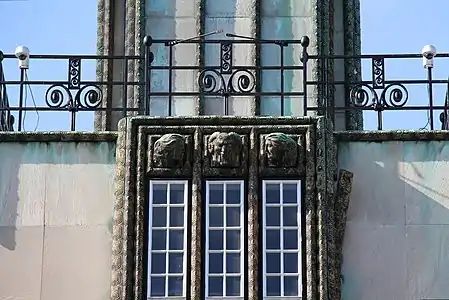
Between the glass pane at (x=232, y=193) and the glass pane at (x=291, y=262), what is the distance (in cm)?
99

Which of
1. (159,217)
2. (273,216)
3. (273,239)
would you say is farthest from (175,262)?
(273,216)

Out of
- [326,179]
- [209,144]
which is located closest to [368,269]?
[326,179]

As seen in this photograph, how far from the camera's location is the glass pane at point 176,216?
2150 cm

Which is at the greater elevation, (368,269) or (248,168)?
(248,168)

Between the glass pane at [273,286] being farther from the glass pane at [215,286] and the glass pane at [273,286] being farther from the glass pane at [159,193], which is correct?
the glass pane at [159,193]

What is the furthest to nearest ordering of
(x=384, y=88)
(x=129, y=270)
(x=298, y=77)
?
(x=298, y=77), (x=384, y=88), (x=129, y=270)

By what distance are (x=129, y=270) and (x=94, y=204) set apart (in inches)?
50.9

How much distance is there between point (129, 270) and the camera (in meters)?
21.3

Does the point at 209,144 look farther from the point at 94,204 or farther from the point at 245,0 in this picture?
the point at 245,0

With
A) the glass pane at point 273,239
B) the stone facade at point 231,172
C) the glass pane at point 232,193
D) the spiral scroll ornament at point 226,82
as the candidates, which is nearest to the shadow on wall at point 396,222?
the stone facade at point 231,172

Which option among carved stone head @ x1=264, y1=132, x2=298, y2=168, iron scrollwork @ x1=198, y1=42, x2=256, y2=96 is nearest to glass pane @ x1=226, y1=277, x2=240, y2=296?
carved stone head @ x1=264, y1=132, x2=298, y2=168

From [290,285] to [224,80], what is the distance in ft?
13.1

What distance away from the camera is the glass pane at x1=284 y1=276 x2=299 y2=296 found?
21203 millimetres

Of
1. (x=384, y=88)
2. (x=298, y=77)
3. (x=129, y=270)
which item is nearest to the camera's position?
(x=129, y=270)
